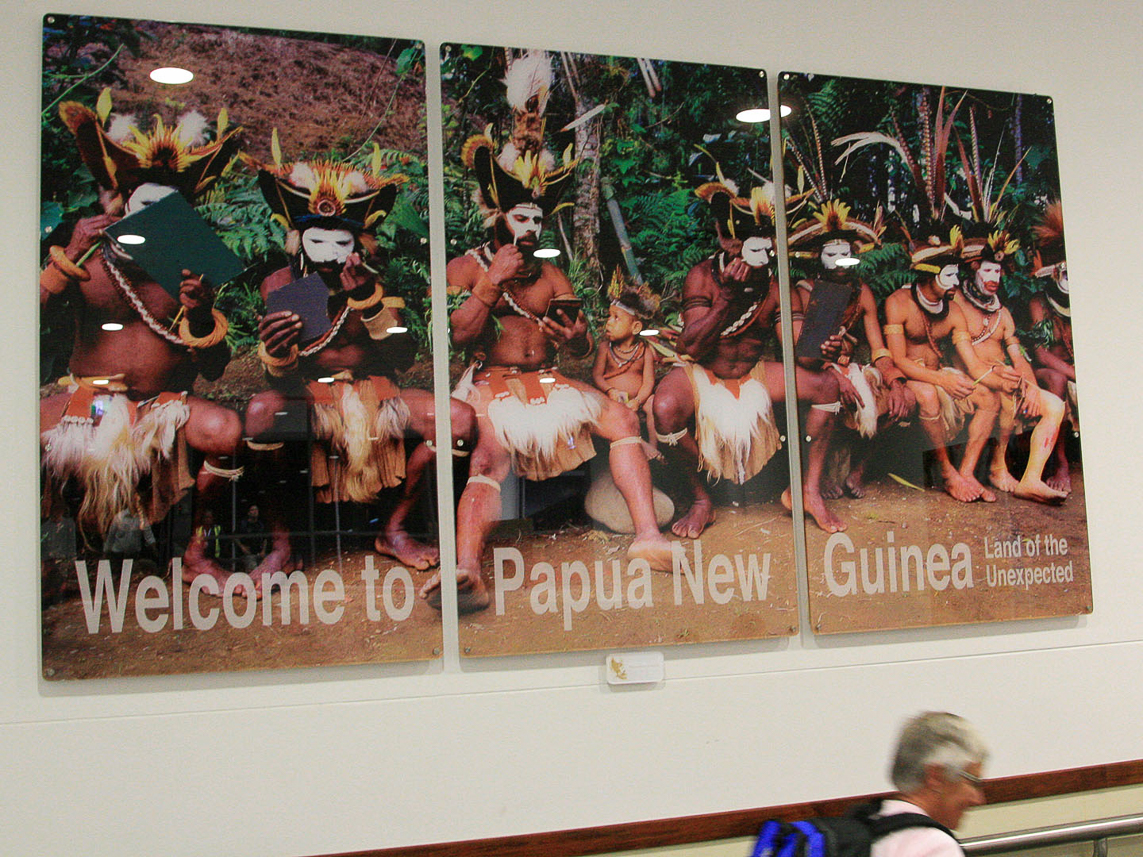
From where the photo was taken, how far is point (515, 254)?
3016mm

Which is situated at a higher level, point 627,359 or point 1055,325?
point 1055,325

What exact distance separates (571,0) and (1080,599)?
2639mm

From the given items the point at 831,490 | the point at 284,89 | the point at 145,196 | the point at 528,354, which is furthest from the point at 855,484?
the point at 145,196

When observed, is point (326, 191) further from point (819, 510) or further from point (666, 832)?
point (666, 832)

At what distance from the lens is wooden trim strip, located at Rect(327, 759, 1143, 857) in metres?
2.81

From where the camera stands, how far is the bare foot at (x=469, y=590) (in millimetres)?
2852

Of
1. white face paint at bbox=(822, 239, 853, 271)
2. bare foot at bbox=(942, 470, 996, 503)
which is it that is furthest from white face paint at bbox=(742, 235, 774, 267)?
bare foot at bbox=(942, 470, 996, 503)

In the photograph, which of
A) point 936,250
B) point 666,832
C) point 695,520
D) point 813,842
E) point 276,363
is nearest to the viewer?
point 813,842

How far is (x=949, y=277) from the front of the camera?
11.1ft

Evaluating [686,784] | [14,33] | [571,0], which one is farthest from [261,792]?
[571,0]

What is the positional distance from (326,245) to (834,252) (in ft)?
5.39

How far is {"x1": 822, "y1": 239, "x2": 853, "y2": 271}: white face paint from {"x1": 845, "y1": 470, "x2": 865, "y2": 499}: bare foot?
69cm

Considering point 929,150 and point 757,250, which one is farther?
point 929,150

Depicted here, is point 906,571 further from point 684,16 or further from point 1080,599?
point 684,16
